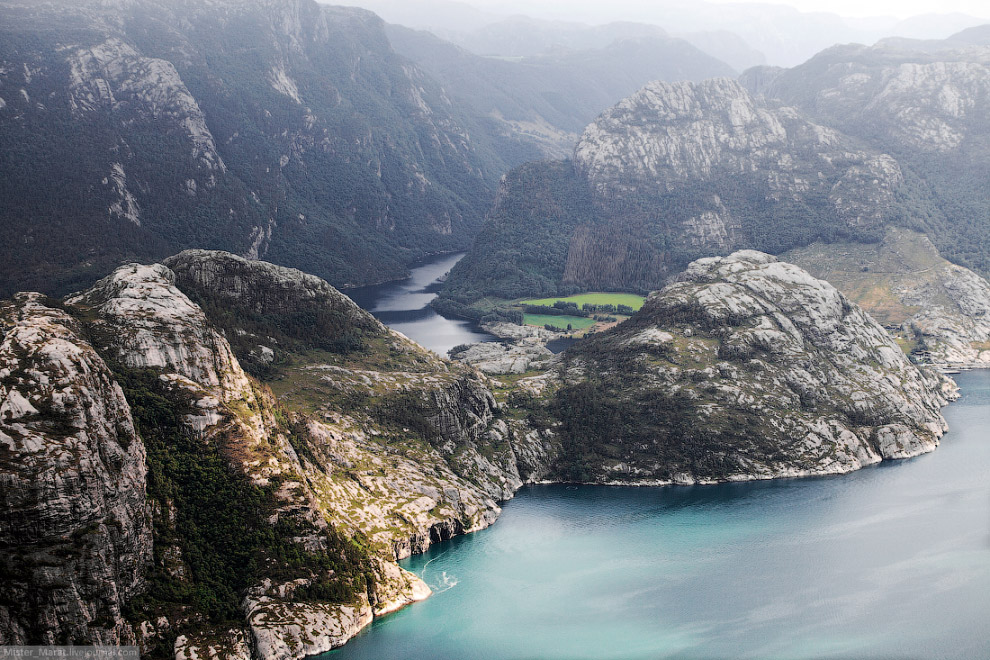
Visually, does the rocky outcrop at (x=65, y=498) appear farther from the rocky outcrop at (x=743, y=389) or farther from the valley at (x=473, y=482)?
the rocky outcrop at (x=743, y=389)

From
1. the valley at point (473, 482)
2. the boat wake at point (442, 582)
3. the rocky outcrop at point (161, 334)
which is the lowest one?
the boat wake at point (442, 582)

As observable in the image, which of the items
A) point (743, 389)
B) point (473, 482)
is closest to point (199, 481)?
point (473, 482)

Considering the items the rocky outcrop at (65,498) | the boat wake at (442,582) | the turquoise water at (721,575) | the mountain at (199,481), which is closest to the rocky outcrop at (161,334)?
the mountain at (199,481)

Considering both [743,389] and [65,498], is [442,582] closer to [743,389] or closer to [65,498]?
[65,498]

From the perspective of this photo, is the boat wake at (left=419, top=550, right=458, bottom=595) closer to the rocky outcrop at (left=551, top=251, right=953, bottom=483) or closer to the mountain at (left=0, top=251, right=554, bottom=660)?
the mountain at (left=0, top=251, right=554, bottom=660)

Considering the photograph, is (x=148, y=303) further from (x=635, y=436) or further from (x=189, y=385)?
(x=635, y=436)

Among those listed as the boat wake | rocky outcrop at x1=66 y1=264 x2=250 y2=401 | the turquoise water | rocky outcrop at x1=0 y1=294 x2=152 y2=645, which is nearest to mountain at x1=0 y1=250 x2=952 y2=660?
rocky outcrop at x1=0 y1=294 x2=152 y2=645
